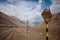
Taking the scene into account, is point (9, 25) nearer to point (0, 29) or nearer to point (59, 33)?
point (0, 29)

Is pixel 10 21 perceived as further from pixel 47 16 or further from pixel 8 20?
pixel 47 16

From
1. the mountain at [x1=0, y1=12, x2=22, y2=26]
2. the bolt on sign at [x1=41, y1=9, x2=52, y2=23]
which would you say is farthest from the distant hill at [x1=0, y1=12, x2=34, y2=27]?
the bolt on sign at [x1=41, y1=9, x2=52, y2=23]

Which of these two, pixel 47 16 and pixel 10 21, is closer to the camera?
pixel 47 16

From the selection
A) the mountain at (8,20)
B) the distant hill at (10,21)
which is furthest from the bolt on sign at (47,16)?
the mountain at (8,20)

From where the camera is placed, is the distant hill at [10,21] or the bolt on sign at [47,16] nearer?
the bolt on sign at [47,16]

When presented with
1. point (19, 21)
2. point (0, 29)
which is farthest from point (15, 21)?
point (0, 29)

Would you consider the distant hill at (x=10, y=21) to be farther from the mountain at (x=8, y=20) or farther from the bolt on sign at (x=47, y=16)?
the bolt on sign at (x=47, y=16)

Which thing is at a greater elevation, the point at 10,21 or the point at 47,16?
the point at 47,16

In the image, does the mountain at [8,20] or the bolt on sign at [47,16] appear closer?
the bolt on sign at [47,16]

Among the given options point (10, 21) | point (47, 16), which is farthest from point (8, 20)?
point (47, 16)

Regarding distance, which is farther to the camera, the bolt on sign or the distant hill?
the distant hill

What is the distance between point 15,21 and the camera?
7930 millimetres

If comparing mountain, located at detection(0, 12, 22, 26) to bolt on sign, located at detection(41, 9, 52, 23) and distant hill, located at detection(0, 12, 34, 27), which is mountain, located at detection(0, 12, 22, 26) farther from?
bolt on sign, located at detection(41, 9, 52, 23)

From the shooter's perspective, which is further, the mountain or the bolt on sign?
the mountain
